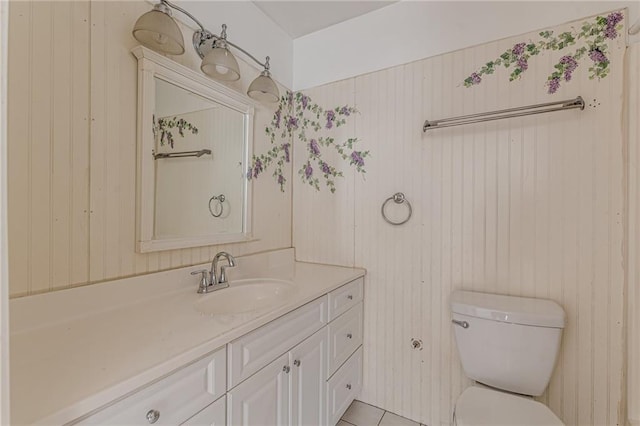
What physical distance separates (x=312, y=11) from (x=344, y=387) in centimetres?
220

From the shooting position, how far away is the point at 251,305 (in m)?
1.39

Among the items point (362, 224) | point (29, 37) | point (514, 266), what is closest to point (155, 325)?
point (29, 37)

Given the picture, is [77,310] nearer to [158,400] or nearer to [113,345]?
[113,345]

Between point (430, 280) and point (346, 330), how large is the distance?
536 mm

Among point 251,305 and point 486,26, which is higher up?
point 486,26

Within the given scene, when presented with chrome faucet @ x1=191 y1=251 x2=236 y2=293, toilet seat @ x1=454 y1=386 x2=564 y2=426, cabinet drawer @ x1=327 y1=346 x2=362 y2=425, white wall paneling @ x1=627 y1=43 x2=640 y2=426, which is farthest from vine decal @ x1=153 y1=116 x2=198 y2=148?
white wall paneling @ x1=627 y1=43 x2=640 y2=426

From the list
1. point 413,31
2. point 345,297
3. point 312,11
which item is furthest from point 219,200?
point 413,31

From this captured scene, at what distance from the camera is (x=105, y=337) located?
2.68 ft

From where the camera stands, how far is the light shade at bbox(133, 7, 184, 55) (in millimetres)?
1049

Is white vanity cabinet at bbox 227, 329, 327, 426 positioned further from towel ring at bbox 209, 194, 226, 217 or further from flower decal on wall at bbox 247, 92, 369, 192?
flower decal on wall at bbox 247, 92, 369, 192

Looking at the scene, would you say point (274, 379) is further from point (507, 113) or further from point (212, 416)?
point (507, 113)

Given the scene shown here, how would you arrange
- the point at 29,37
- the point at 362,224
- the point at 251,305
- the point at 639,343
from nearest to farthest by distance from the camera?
the point at 29,37 < the point at 639,343 < the point at 251,305 < the point at 362,224

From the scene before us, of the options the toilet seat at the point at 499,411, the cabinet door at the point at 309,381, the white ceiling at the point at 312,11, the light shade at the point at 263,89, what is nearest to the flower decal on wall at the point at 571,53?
the white ceiling at the point at 312,11

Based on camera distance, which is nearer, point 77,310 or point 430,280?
point 77,310
